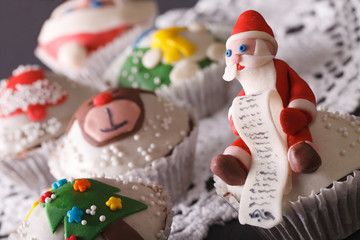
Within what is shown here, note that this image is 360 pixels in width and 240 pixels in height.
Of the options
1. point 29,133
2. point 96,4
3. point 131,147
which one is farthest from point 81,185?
point 96,4

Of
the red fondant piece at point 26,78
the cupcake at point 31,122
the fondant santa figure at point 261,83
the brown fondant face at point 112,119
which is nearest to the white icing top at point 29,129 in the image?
the cupcake at point 31,122

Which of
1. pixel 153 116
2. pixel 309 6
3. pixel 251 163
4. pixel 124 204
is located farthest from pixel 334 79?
pixel 124 204

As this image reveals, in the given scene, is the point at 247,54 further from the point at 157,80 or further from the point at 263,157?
the point at 157,80

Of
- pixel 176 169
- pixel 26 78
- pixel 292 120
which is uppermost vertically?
pixel 26 78

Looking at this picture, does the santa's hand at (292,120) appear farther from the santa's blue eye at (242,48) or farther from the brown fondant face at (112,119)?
the brown fondant face at (112,119)

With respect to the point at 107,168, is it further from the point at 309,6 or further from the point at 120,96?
the point at 309,6

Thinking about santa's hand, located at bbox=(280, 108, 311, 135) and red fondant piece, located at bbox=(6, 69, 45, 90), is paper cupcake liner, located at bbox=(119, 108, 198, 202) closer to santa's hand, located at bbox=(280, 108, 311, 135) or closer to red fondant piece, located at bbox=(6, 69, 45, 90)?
santa's hand, located at bbox=(280, 108, 311, 135)

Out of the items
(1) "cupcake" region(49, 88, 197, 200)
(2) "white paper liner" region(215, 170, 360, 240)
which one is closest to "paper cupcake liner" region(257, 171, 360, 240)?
(2) "white paper liner" region(215, 170, 360, 240)
